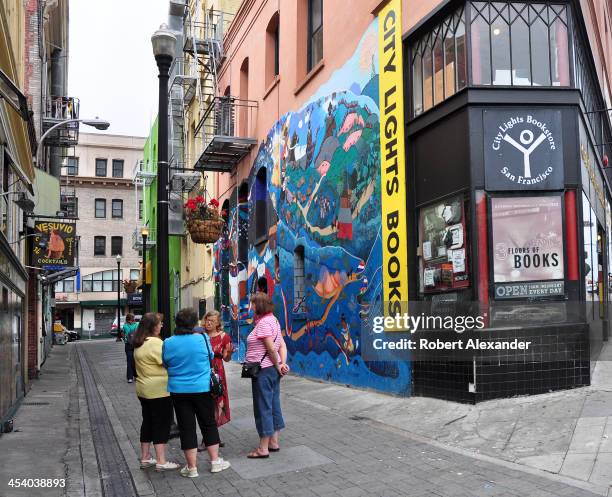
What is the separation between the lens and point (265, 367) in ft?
24.0

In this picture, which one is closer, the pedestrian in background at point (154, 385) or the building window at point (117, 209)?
the pedestrian in background at point (154, 385)

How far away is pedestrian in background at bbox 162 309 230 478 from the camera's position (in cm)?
657

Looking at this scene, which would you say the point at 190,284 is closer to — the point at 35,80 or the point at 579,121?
the point at 35,80

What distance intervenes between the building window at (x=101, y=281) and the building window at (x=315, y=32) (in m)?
47.4

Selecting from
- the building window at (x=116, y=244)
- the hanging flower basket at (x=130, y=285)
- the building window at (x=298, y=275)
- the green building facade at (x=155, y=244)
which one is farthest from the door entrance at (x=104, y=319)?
the building window at (x=298, y=275)

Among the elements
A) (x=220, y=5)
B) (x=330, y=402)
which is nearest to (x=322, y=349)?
(x=330, y=402)

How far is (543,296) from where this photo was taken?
8773 mm

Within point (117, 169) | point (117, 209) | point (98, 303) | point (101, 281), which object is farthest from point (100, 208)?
point (98, 303)

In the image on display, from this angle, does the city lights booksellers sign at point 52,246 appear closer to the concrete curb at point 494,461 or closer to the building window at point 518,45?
the concrete curb at point 494,461

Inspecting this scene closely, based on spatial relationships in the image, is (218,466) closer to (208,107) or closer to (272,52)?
(272,52)

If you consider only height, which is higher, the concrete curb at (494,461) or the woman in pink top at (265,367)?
the woman in pink top at (265,367)

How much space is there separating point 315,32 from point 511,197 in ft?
28.0

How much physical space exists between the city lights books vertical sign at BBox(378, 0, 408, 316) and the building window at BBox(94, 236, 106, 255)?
174 feet

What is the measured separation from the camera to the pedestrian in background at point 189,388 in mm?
6566
